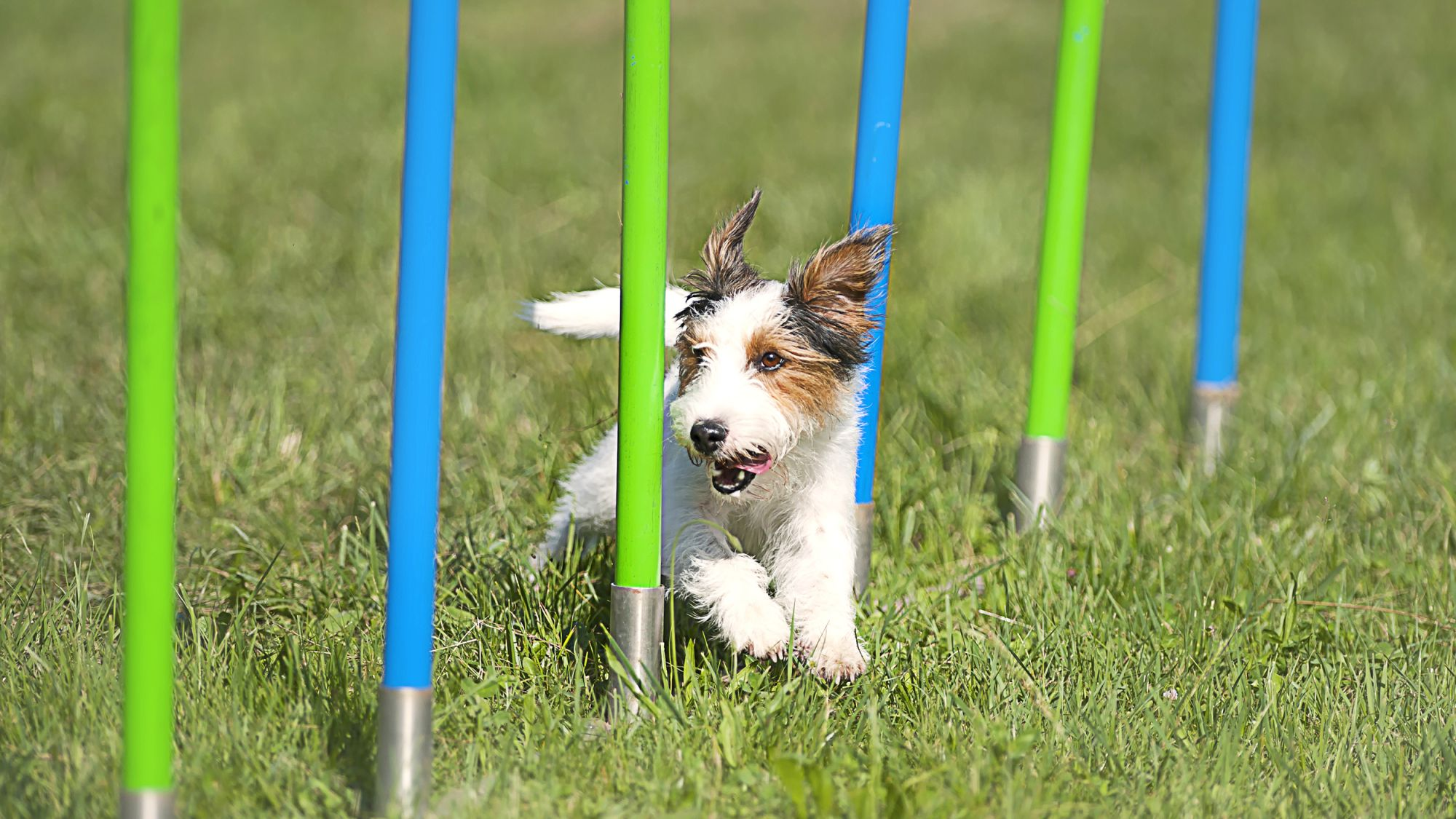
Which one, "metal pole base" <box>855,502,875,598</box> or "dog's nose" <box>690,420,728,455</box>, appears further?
"metal pole base" <box>855,502,875,598</box>

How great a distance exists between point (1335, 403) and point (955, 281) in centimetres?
147

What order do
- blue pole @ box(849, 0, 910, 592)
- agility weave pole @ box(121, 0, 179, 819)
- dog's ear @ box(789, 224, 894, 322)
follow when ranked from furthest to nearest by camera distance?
blue pole @ box(849, 0, 910, 592)
dog's ear @ box(789, 224, 894, 322)
agility weave pole @ box(121, 0, 179, 819)

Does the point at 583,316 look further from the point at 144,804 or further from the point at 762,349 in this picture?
the point at 144,804

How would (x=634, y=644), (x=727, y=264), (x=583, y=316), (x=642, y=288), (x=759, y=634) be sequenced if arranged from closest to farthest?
(x=642, y=288) → (x=634, y=644) → (x=759, y=634) → (x=727, y=264) → (x=583, y=316)

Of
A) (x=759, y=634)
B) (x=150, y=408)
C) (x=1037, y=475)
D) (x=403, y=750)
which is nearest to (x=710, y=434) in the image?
(x=759, y=634)

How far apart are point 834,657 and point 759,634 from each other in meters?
0.14

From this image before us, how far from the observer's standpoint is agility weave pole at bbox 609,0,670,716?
221 cm

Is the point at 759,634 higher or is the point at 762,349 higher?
the point at 762,349

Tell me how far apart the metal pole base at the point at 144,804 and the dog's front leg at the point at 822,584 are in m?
1.12

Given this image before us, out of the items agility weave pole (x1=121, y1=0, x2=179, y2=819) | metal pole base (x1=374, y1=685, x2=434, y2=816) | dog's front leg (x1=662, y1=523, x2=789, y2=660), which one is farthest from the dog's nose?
agility weave pole (x1=121, y1=0, x2=179, y2=819)

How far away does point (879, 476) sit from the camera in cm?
352

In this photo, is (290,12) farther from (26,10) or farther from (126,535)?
(126,535)

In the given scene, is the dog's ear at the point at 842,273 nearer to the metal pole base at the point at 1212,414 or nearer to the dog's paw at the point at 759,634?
the dog's paw at the point at 759,634

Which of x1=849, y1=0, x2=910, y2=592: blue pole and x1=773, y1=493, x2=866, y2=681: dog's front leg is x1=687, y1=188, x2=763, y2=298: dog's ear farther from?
x1=773, y1=493, x2=866, y2=681: dog's front leg
